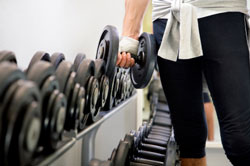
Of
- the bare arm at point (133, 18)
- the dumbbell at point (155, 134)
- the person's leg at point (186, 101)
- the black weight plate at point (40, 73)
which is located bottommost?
the dumbbell at point (155, 134)

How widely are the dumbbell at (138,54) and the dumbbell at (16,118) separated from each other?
40 centimetres

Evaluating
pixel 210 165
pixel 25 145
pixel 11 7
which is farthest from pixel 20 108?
pixel 210 165

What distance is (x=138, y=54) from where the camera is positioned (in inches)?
37.3

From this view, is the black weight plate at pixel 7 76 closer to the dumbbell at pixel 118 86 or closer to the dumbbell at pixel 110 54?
the dumbbell at pixel 110 54

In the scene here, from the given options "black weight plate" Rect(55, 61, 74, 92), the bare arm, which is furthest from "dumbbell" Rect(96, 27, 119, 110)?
"black weight plate" Rect(55, 61, 74, 92)

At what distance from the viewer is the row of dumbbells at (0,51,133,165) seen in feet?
1.08

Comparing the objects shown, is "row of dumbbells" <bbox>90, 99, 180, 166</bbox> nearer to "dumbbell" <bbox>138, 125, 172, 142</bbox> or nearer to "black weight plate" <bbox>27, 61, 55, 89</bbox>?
"dumbbell" <bbox>138, 125, 172, 142</bbox>

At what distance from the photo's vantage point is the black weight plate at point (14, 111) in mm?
322

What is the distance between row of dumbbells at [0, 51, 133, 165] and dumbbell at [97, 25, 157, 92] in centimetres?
15

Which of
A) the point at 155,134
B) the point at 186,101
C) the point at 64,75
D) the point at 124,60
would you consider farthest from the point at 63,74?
the point at 155,134

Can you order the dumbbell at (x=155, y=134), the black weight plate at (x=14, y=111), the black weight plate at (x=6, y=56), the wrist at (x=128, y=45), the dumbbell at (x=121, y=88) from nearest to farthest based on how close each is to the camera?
the black weight plate at (x=14, y=111), the black weight plate at (x=6, y=56), the wrist at (x=128, y=45), the dumbbell at (x=121, y=88), the dumbbell at (x=155, y=134)

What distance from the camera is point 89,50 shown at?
4.15ft

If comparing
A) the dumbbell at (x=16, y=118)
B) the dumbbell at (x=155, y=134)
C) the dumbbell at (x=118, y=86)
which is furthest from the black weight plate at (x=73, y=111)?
the dumbbell at (x=155, y=134)

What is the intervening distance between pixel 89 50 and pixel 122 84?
0.35 metres
